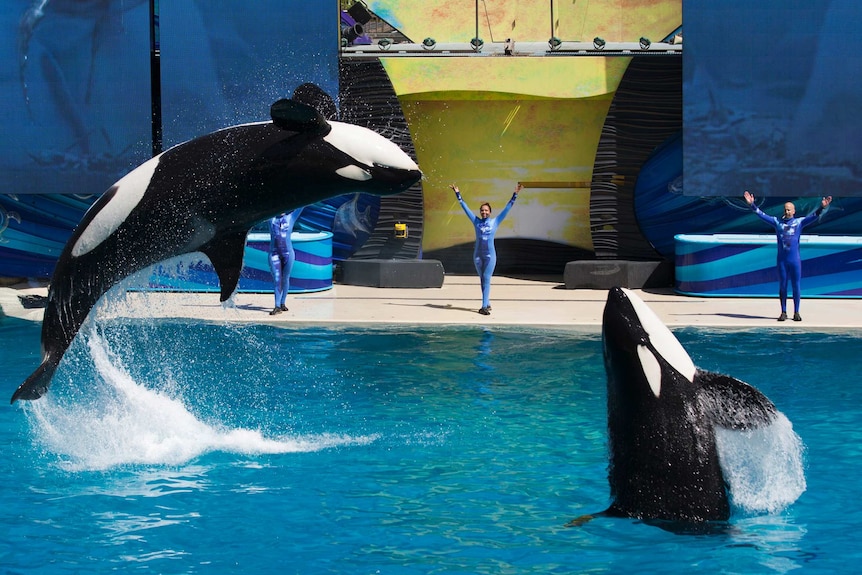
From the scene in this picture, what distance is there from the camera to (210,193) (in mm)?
5578

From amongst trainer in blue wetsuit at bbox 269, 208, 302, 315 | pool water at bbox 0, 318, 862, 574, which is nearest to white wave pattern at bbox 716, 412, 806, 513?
pool water at bbox 0, 318, 862, 574

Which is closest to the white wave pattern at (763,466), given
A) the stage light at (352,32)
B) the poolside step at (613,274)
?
the poolside step at (613,274)

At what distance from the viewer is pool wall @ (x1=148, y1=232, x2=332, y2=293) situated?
14.3 metres

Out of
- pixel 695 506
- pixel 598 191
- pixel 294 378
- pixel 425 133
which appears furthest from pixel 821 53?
pixel 695 506

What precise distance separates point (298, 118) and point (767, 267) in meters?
10.3

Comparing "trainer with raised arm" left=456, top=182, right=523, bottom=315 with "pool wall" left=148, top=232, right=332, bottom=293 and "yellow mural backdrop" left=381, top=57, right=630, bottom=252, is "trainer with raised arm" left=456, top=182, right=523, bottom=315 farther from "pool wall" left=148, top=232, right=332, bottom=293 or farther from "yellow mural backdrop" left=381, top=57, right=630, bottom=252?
"yellow mural backdrop" left=381, top=57, right=630, bottom=252

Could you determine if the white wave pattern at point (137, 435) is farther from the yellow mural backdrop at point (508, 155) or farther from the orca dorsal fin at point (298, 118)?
the yellow mural backdrop at point (508, 155)

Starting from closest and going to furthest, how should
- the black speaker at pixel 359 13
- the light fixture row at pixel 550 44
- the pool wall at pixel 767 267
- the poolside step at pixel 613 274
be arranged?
1. the pool wall at pixel 767 267
2. the poolside step at pixel 613 274
3. the light fixture row at pixel 550 44
4. the black speaker at pixel 359 13

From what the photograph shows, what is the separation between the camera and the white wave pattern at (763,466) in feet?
17.5

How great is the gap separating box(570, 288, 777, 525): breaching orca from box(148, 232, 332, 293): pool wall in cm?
944

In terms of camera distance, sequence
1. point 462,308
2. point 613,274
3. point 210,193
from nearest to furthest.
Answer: point 210,193
point 462,308
point 613,274

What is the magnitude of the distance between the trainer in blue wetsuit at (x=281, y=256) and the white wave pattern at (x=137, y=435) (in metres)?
3.95

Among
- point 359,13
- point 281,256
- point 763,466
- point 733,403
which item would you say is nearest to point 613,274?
point 281,256

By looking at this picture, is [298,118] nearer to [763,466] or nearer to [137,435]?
[763,466]
